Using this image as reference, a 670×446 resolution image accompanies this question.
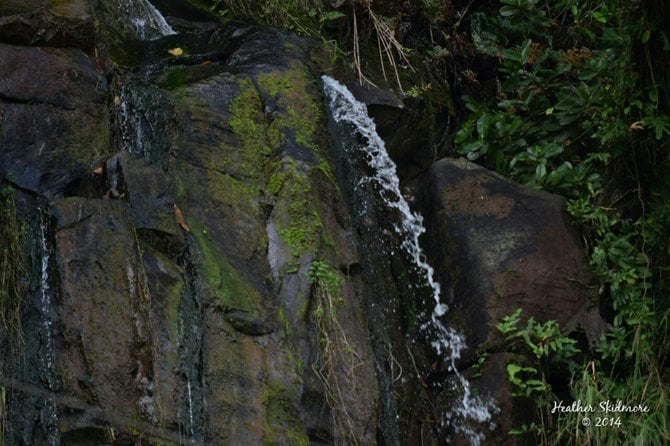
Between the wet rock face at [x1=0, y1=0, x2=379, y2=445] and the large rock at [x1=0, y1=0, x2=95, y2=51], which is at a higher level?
the large rock at [x1=0, y1=0, x2=95, y2=51]

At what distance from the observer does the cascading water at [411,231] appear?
16.5ft

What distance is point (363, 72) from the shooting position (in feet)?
21.6

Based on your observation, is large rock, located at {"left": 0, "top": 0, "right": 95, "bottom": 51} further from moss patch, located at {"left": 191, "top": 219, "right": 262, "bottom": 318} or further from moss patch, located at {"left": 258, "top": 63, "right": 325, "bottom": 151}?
moss patch, located at {"left": 191, "top": 219, "right": 262, "bottom": 318}

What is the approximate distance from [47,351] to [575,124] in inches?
155

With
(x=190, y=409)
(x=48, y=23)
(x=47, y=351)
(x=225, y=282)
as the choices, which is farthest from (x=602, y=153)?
(x=47, y=351)

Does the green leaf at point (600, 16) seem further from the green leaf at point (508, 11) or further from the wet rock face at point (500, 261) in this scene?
the wet rock face at point (500, 261)

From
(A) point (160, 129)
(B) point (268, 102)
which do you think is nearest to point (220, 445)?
(A) point (160, 129)

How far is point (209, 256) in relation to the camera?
450 cm

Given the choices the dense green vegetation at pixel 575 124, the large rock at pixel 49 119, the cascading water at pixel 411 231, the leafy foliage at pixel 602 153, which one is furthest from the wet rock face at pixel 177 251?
the leafy foliage at pixel 602 153

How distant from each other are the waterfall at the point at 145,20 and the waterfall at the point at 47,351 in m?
2.74

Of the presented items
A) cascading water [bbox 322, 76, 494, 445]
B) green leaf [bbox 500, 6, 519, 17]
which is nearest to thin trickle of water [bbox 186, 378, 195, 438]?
cascading water [bbox 322, 76, 494, 445]

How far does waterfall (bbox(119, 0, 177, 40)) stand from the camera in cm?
655

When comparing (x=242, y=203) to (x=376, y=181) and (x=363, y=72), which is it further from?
(x=363, y=72)

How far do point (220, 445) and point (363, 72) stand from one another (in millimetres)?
3389
